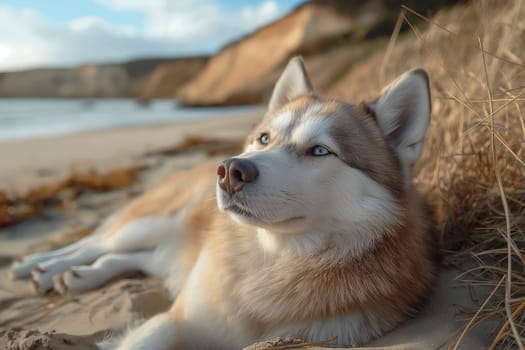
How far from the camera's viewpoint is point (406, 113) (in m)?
2.21

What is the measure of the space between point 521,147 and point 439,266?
0.76 metres

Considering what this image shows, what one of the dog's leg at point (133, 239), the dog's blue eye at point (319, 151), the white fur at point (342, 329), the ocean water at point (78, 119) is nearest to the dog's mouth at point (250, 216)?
the dog's blue eye at point (319, 151)

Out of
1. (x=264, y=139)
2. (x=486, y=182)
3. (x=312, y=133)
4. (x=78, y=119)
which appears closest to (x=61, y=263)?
(x=264, y=139)

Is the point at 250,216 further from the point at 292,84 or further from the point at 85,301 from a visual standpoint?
the point at 85,301

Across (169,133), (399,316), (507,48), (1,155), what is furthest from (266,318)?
(169,133)

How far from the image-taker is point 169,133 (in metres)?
10.3

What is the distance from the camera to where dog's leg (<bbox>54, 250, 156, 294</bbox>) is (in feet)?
9.66

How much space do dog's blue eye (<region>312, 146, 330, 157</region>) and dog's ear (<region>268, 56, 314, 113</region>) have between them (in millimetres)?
672

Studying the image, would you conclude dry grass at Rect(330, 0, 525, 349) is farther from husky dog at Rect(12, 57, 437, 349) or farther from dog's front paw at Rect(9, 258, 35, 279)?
dog's front paw at Rect(9, 258, 35, 279)

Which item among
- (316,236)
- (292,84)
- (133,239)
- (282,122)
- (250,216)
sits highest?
(292,84)

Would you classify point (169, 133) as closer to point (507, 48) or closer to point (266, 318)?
point (507, 48)

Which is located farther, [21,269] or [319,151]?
[21,269]

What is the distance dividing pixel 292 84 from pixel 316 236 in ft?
3.75

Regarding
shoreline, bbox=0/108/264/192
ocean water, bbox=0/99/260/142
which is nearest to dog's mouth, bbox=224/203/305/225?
shoreline, bbox=0/108/264/192
